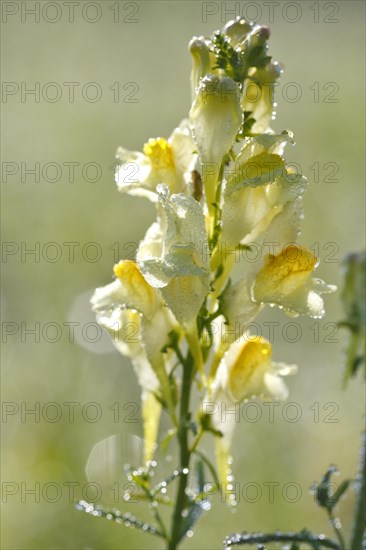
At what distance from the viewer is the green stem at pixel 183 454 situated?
1495 mm

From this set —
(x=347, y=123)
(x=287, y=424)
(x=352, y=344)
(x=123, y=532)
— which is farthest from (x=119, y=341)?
(x=347, y=123)

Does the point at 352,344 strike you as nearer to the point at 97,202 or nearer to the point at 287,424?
the point at 287,424

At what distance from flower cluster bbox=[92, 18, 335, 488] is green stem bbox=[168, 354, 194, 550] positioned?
13mm

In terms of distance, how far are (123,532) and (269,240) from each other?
5.34 feet

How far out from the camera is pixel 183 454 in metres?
1.53

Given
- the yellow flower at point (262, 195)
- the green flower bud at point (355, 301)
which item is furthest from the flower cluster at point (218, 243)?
the green flower bud at point (355, 301)

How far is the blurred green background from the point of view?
310 centimetres

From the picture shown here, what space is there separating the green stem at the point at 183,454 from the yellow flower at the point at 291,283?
0.18 meters

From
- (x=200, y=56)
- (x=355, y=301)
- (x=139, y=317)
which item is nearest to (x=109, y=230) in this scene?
(x=139, y=317)

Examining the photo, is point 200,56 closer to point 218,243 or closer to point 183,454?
point 218,243

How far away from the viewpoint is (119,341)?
68.1 inches

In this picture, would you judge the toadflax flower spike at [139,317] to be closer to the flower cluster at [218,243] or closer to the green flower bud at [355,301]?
the flower cluster at [218,243]

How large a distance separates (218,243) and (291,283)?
15cm

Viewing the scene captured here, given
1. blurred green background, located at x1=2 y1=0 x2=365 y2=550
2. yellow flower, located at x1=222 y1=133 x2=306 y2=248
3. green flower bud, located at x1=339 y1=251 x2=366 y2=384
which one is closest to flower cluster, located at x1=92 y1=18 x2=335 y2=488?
yellow flower, located at x1=222 y1=133 x2=306 y2=248
